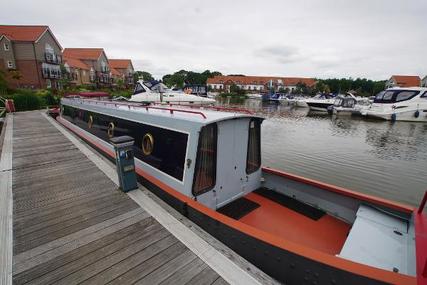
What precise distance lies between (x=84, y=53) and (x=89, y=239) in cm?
7165

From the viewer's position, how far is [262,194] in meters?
5.49

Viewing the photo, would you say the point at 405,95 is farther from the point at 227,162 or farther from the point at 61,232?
the point at 61,232

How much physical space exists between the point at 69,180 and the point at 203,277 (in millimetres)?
4596

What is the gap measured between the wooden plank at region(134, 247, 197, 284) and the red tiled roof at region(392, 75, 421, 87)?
336ft

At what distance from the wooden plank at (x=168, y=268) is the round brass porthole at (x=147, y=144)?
264 cm

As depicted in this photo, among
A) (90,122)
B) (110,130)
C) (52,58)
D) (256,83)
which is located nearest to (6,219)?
(110,130)

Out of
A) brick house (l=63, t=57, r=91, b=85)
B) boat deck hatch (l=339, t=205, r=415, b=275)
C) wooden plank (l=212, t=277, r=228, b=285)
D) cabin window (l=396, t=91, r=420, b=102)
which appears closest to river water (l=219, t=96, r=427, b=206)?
boat deck hatch (l=339, t=205, r=415, b=275)

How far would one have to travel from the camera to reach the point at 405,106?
2597 centimetres

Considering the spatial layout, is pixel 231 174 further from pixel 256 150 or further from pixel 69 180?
pixel 69 180

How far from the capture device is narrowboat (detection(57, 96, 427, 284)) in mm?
2811

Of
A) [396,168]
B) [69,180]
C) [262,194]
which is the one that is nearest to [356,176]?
[396,168]

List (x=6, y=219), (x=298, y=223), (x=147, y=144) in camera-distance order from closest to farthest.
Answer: (x=6, y=219)
(x=298, y=223)
(x=147, y=144)

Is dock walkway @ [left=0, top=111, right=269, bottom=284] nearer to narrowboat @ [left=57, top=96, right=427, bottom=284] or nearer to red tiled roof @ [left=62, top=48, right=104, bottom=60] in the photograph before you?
narrowboat @ [left=57, top=96, right=427, bottom=284]

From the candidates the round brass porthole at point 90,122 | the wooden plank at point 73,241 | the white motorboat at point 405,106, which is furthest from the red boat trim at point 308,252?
the white motorboat at point 405,106
